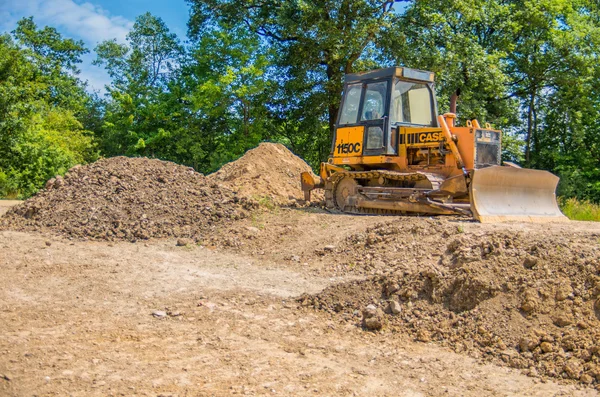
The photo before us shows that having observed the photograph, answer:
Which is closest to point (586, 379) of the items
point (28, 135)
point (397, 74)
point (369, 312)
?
point (369, 312)

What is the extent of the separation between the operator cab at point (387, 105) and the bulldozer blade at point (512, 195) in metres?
2.47

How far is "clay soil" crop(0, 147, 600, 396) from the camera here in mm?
4762

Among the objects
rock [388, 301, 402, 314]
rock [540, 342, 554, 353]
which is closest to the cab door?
rock [388, 301, 402, 314]

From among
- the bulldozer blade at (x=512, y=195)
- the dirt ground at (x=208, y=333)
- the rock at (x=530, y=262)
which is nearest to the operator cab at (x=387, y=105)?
the bulldozer blade at (x=512, y=195)

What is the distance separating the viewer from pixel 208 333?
5836 mm

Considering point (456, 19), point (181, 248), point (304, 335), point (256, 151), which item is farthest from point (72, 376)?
point (456, 19)

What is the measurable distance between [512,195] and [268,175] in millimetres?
6550

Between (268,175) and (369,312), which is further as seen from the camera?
(268,175)

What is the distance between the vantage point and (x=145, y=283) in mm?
7770

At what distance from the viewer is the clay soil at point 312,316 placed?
4.76m

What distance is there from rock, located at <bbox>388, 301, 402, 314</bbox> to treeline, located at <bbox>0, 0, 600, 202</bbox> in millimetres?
14295

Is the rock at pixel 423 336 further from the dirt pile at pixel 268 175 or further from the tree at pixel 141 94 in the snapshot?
the tree at pixel 141 94

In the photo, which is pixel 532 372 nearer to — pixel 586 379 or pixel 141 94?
pixel 586 379

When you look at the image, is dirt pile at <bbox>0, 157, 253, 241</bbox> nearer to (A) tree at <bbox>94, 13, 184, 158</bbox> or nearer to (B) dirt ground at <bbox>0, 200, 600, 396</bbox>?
(B) dirt ground at <bbox>0, 200, 600, 396</bbox>
